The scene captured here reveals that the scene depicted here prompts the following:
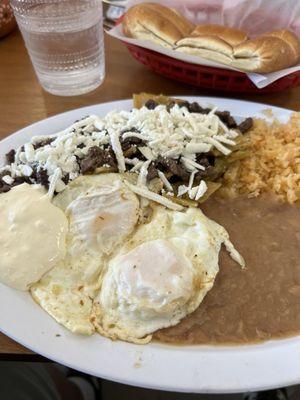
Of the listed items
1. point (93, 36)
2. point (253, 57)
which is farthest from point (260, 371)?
point (93, 36)

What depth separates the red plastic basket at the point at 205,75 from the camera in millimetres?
→ 1697

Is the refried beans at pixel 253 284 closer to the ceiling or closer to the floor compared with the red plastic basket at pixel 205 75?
closer to the floor

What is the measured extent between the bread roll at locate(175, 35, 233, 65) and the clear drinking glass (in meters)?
0.38

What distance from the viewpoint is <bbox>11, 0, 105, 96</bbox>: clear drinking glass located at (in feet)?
5.65

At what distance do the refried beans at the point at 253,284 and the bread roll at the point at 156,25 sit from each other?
Answer: 29.0 inches

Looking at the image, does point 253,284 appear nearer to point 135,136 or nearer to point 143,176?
point 143,176

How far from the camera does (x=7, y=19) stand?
85.0 inches

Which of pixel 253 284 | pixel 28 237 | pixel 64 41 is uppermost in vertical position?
pixel 64 41

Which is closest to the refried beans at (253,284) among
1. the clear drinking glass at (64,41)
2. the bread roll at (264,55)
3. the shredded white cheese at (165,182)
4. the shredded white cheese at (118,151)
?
the shredded white cheese at (165,182)

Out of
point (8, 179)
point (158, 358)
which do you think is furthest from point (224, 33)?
point (158, 358)

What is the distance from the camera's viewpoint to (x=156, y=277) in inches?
43.8

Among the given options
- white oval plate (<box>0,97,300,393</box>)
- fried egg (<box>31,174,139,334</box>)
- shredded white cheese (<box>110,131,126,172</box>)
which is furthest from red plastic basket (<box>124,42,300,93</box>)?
white oval plate (<box>0,97,300,393</box>)

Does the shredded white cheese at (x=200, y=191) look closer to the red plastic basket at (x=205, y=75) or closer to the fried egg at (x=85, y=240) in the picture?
the fried egg at (x=85, y=240)

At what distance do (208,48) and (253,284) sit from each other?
947 millimetres
